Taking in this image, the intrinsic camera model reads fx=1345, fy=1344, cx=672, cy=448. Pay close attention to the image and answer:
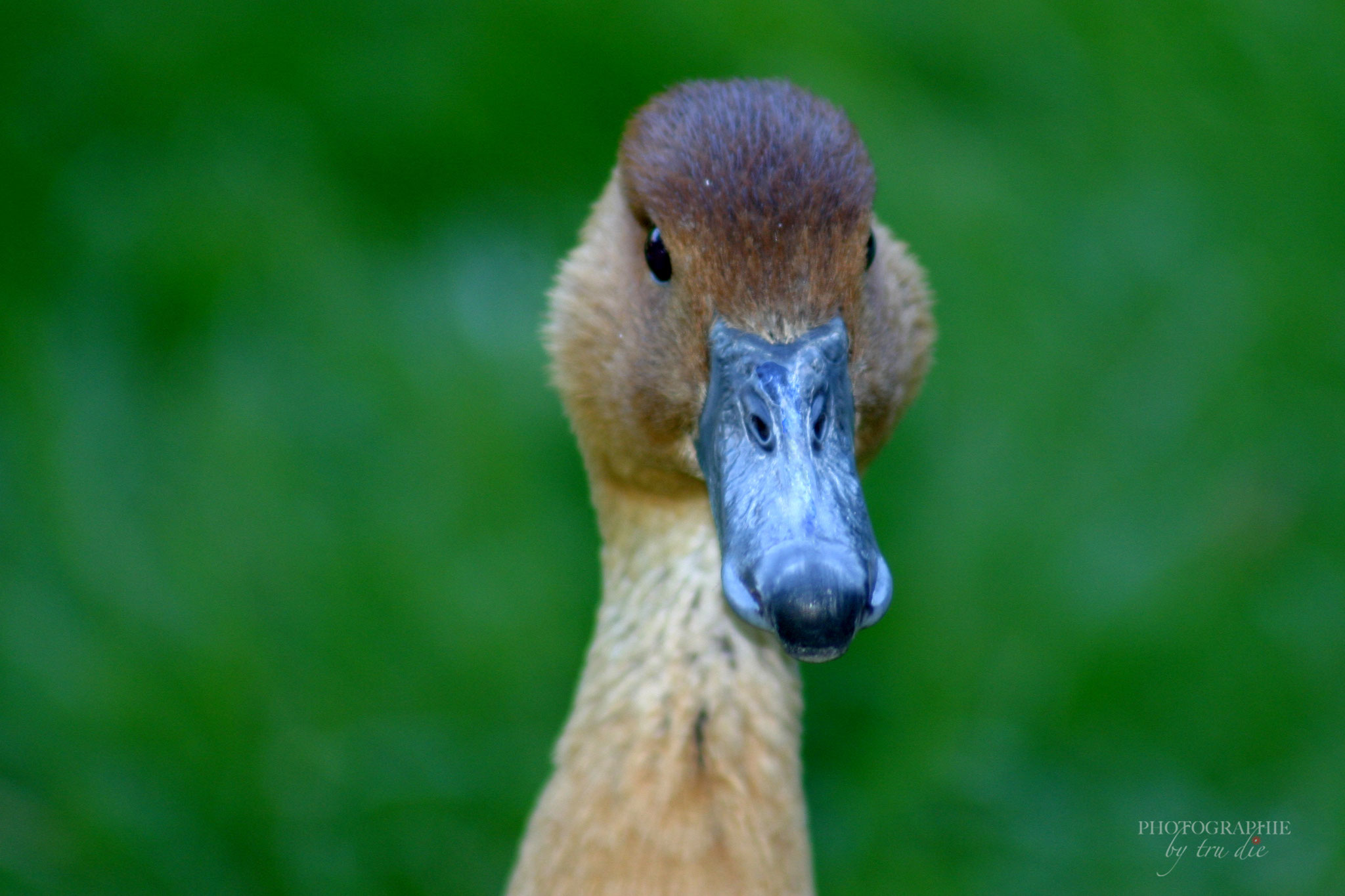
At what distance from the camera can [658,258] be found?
2.38 m

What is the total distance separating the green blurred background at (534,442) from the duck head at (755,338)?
163 cm

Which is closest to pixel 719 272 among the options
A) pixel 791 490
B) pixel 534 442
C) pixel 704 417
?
pixel 704 417

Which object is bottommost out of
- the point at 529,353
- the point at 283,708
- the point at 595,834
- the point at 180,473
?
the point at 595,834

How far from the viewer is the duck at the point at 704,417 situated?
2197 millimetres

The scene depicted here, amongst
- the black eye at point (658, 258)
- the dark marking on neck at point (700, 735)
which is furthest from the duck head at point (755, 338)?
the dark marking on neck at point (700, 735)

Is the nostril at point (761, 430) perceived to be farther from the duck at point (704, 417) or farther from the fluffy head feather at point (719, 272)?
the fluffy head feather at point (719, 272)

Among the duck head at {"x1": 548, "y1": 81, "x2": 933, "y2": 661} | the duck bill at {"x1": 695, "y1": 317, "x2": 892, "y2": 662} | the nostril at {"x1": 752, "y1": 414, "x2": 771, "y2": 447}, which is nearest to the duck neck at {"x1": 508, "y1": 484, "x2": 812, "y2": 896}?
the duck head at {"x1": 548, "y1": 81, "x2": 933, "y2": 661}

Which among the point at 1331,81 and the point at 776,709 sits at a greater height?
the point at 1331,81

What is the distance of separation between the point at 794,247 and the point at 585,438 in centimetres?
63

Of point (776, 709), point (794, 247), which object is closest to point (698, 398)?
point (794, 247)

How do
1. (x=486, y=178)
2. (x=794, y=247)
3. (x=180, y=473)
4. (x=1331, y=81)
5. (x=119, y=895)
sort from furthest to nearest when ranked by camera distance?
(x=1331, y=81) → (x=486, y=178) → (x=180, y=473) → (x=119, y=895) → (x=794, y=247)

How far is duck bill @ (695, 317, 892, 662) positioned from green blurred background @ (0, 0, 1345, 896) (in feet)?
6.59

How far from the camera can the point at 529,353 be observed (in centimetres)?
430

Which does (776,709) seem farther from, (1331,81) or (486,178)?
(1331,81)
